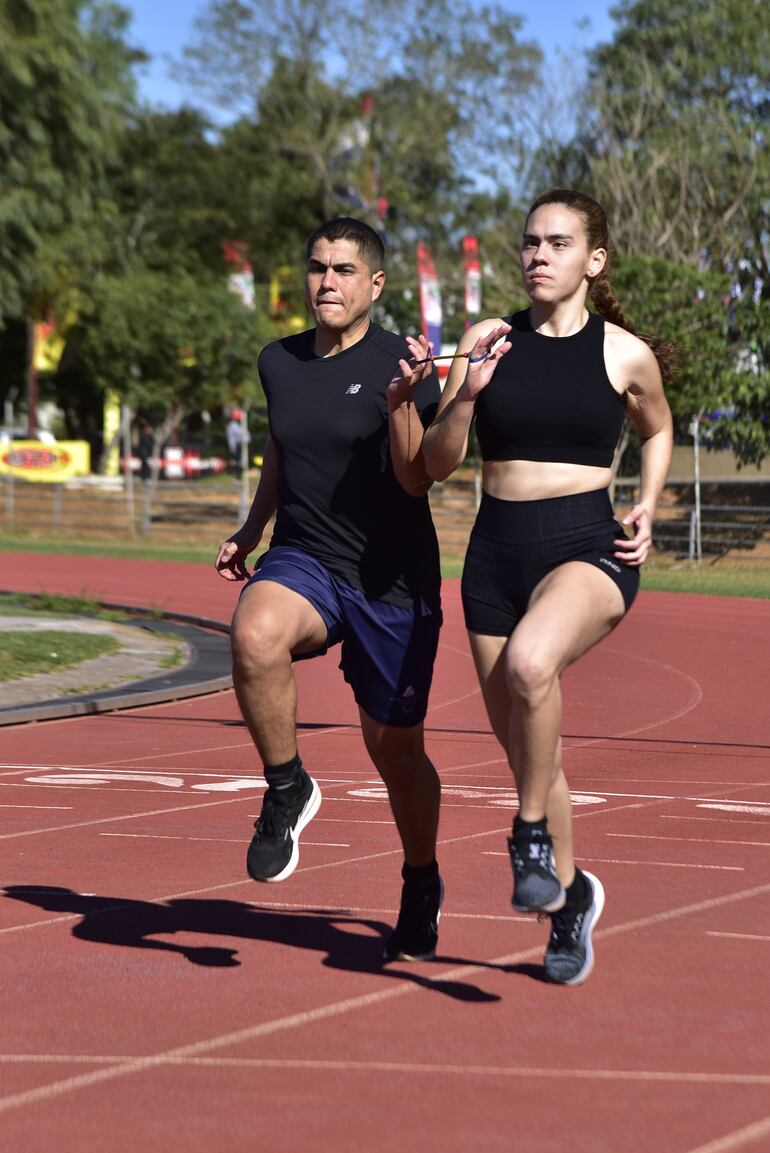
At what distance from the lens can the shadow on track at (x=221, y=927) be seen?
17.0 feet

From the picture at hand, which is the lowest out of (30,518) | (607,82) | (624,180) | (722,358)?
(30,518)

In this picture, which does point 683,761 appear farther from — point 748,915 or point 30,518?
point 30,518

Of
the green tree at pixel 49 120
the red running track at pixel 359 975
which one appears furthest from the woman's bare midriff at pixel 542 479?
the green tree at pixel 49 120

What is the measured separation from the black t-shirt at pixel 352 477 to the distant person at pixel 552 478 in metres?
0.22

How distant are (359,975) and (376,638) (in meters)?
0.95

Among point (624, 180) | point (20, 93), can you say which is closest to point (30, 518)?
point (20, 93)

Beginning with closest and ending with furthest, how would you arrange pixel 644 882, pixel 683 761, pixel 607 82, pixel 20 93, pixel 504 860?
pixel 644 882 → pixel 504 860 → pixel 683 761 → pixel 20 93 → pixel 607 82

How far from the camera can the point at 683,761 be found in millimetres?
9953

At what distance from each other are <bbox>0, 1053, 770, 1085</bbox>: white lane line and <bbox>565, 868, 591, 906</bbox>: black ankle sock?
2.56ft

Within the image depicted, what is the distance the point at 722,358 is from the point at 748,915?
87.0ft

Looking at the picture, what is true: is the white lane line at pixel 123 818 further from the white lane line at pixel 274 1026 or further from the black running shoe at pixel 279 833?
the white lane line at pixel 274 1026

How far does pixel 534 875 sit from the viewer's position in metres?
4.49

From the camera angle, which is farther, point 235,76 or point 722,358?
point 235,76

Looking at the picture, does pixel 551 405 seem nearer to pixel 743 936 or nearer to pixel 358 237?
pixel 358 237
